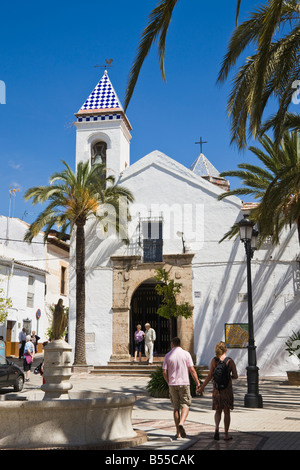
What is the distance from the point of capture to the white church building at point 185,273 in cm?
2025

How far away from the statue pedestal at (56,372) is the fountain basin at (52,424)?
1.31 meters

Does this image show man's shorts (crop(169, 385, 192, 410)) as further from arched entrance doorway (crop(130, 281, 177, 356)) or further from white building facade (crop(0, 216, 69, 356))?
white building facade (crop(0, 216, 69, 356))

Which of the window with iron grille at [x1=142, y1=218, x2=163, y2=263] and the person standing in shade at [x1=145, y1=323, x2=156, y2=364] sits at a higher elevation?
the window with iron grille at [x1=142, y1=218, x2=163, y2=263]

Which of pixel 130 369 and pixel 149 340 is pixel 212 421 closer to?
pixel 149 340

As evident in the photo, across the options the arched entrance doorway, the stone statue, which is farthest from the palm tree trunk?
the stone statue

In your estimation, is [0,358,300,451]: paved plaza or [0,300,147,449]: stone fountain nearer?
[0,300,147,449]: stone fountain

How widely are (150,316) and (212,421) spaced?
1351 cm

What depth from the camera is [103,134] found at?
2436 cm

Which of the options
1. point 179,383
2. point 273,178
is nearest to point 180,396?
point 179,383

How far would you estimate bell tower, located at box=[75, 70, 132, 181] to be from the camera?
78.8 feet

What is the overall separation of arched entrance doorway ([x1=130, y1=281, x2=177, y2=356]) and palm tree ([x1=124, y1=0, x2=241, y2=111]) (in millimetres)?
16658

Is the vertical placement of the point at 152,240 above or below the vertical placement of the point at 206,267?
above

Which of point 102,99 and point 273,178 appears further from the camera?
point 102,99
